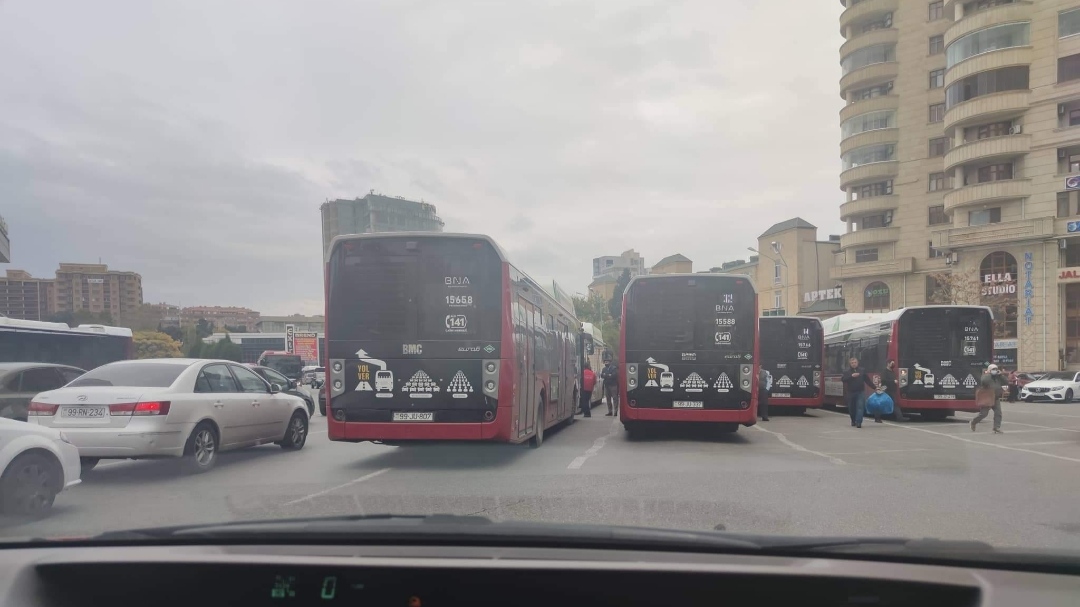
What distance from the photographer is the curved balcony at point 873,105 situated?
2072 inches

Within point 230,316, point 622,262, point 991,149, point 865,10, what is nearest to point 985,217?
point 991,149

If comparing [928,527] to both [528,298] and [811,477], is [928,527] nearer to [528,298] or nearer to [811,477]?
[811,477]

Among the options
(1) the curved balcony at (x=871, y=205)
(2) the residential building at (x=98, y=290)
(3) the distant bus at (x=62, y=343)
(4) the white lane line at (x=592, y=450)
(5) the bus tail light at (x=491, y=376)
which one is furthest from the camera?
(1) the curved balcony at (x=871, y=205)

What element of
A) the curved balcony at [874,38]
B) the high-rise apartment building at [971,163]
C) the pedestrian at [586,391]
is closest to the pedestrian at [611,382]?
the pedestrian at [586,391]

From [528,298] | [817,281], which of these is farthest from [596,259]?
[528,298]

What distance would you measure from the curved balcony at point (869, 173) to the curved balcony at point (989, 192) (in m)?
Result: 6.36

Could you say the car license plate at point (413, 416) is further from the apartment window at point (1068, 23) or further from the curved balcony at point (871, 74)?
the curved balcony at point (871, 74)

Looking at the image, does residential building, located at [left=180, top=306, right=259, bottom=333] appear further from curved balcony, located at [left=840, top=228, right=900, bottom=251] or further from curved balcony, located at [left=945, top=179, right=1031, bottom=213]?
curved balcony, located at [left=945, top=179, right=1031, bottom=213]

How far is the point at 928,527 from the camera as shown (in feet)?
20.1

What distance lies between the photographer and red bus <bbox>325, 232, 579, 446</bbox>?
10.0m

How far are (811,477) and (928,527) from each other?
2.73 m

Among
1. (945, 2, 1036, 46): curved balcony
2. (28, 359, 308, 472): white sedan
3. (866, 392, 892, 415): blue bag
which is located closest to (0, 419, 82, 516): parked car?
(28, 359, 308, 472): white sedan

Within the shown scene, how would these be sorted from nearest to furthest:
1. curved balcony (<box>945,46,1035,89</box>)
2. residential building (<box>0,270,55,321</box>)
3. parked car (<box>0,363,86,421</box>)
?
parked car (<box>0,363,86,421</box>)
residential building (<box>0,270,55,321</box>)
curved balcony (<box>945,46,1035,89</box>)

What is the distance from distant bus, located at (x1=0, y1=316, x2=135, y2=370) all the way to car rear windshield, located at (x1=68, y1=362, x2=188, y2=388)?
9048 mm
